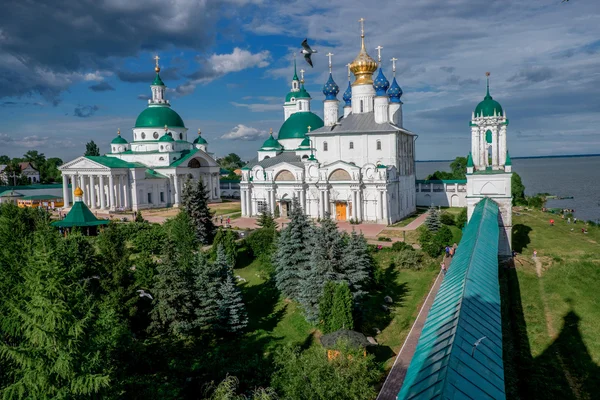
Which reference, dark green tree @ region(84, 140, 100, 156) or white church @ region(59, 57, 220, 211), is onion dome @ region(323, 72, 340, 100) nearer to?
white church @ region(59, 57, 220, 211)

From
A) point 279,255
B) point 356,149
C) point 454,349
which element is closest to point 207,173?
point 356,149

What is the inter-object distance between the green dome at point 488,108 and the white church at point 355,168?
8723 mm

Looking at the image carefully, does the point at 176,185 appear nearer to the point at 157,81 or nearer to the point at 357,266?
the point at 157,81

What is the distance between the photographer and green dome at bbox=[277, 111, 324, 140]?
162 feet

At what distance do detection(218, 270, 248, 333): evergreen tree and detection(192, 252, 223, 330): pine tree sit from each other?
8.6 inches

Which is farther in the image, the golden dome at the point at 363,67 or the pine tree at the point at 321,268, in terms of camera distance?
the golden dome at the point at 363,67

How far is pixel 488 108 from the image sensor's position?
27.6 metres

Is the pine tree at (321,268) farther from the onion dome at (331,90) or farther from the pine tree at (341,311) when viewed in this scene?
the onion dome at (331,90)

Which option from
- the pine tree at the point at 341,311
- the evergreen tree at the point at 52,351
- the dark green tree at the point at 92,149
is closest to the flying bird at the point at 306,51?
the pine tree at the point at 341,311

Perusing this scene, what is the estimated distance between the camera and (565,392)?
1200 centimetres

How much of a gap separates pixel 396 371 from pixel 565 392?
4085 millimetres

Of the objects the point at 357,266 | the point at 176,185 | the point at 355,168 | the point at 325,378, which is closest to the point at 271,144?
the point at 176,185

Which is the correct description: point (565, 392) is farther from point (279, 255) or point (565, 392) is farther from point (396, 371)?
point (279, 255)

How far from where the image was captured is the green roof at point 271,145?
160 ft
